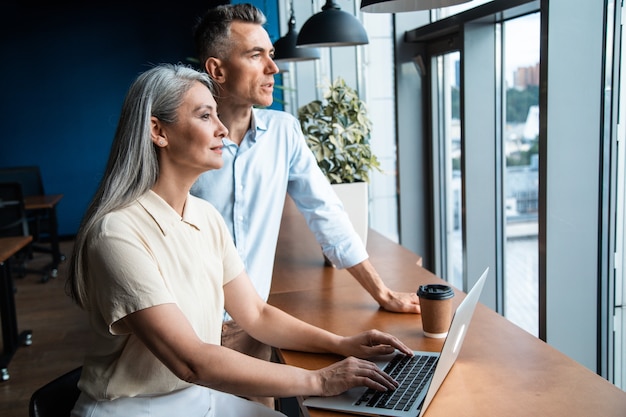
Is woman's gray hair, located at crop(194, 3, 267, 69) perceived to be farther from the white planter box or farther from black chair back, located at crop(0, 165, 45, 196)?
black chair back, located at crop(0, 165, 45, 196)

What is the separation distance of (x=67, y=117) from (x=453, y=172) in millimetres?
6603

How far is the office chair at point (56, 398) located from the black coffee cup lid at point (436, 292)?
0.95m

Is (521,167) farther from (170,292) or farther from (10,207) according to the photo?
(10,207)

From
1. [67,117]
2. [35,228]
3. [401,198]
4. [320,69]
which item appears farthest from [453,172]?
[67,117]

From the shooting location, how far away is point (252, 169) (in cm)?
231

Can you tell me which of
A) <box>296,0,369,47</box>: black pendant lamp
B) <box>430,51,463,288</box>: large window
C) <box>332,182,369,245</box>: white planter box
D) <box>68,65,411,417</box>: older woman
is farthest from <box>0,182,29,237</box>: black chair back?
<box>68,65,411,417</box>: older woman

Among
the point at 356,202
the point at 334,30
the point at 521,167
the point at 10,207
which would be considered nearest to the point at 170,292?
the point at 334,30

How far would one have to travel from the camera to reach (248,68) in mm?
2295

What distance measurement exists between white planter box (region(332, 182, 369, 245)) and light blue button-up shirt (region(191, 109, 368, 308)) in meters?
0.57

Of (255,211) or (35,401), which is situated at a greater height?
(255,211)

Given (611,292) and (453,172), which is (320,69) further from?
(611,292)

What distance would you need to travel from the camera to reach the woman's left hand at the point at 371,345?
1689 millimetres

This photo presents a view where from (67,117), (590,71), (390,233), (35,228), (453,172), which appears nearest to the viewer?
(590,71)

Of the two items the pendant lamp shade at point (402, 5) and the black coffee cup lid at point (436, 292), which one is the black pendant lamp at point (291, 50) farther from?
the black coffee cup lid at point (436, 292)
